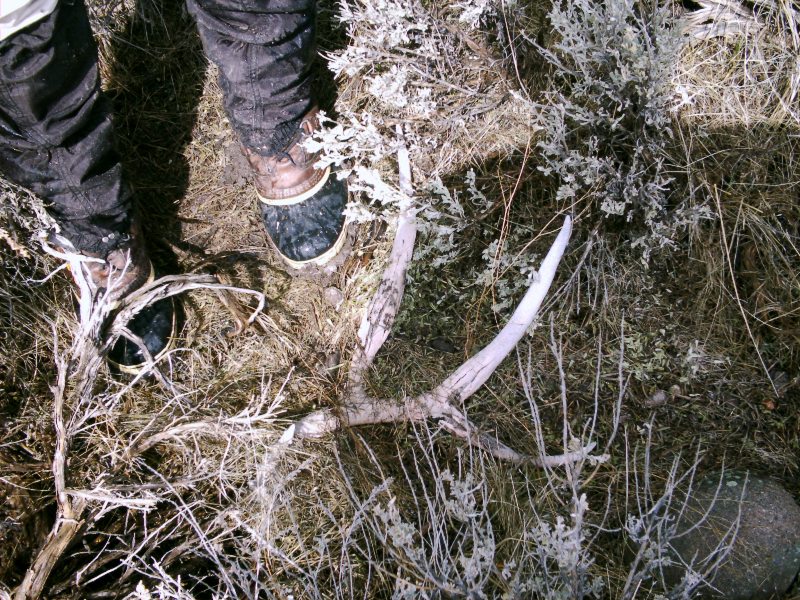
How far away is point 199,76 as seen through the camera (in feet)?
9.14

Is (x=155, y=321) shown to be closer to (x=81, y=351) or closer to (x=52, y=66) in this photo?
(x=81, y=351)

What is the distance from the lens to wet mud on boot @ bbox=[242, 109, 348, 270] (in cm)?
241

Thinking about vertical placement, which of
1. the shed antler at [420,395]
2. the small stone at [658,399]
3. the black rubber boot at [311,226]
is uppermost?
the black rubber boot at [311,226]

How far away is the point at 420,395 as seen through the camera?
7.20ft

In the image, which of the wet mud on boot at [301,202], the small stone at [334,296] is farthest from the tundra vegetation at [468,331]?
the wet mud on boot at [301,202]

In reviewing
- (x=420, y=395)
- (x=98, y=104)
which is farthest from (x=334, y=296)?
(x=98, y=104)

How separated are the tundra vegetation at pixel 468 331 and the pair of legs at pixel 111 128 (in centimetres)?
13

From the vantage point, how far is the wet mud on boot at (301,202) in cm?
241

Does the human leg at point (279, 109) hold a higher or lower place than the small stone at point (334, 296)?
higher

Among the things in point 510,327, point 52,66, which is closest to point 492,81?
point 510,327

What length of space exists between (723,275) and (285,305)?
5.44ft

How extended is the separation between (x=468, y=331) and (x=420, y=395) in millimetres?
298

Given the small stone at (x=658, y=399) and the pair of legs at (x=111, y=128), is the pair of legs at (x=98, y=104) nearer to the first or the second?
the pair of legs at (x=111, y=128)

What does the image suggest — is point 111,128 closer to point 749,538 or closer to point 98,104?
point 98,104
